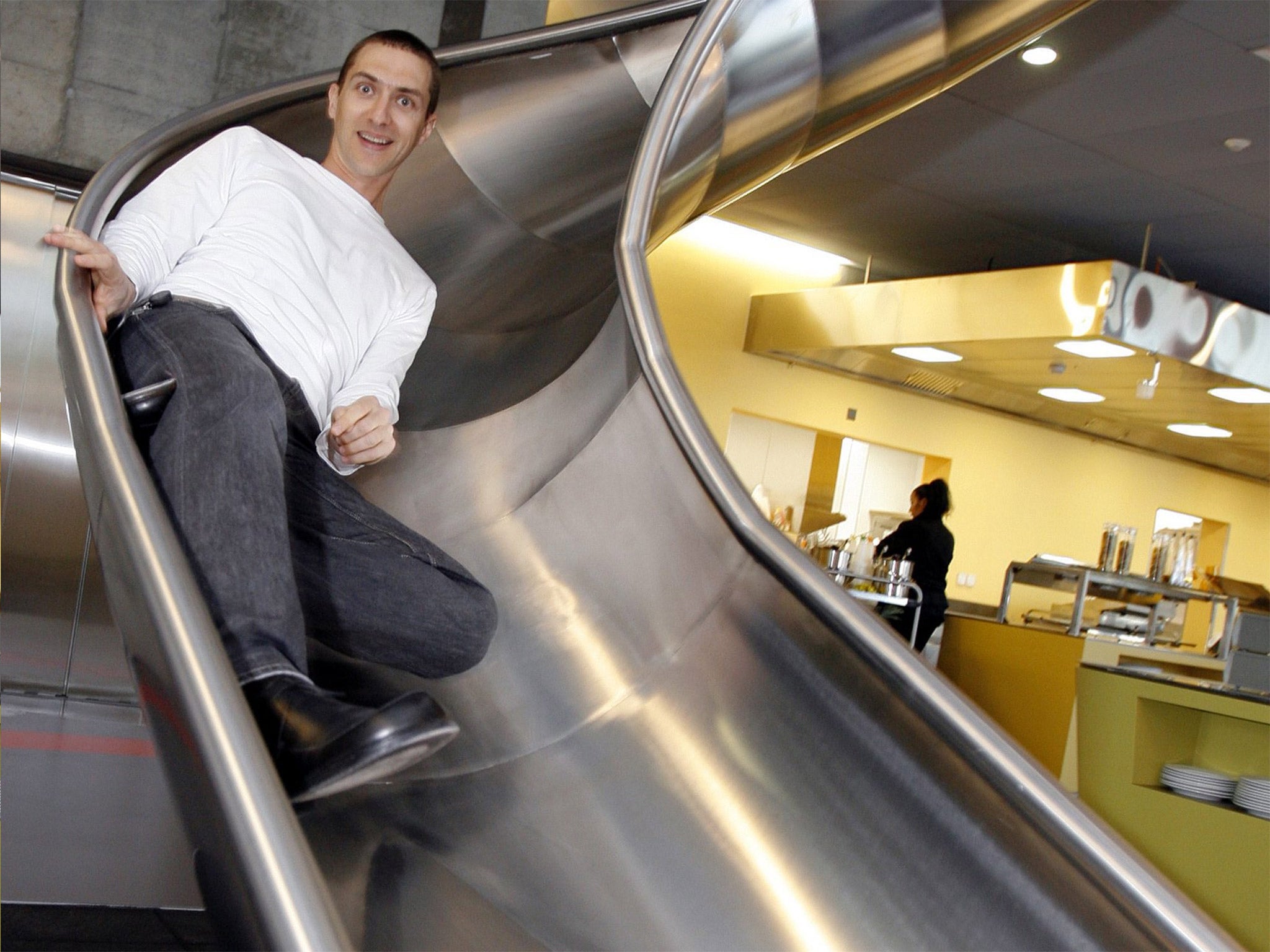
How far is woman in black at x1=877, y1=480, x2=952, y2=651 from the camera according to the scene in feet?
19.7

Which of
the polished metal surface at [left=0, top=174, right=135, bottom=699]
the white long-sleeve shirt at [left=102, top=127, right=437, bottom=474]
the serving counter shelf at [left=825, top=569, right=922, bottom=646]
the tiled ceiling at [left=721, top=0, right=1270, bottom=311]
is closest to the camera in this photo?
the white long-sleeve shirt at [left=102, top=127, right=437, bottom=474]

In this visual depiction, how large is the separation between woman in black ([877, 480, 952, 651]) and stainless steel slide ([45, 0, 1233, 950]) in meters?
3.27

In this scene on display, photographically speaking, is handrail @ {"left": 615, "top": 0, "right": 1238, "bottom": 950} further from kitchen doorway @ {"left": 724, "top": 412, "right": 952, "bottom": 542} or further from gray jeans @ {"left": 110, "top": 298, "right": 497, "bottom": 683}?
kitchen doorway @ {"left": 724, "top": 412, "right": 952, "bottom": 542}

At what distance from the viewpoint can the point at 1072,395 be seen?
24.4 ft

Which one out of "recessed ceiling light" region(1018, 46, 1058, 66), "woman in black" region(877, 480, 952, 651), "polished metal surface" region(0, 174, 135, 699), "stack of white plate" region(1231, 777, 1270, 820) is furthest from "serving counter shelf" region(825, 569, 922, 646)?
"polished metal surface" region(0, 174, 135, 699)

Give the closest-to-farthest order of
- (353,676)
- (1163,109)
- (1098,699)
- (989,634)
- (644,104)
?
(353,676) → (644,104) → (1098,699) → (1163,109) → (989,634)

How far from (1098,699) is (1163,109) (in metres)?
2.64

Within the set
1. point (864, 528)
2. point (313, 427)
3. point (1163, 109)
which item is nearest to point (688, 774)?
point (313, 427)

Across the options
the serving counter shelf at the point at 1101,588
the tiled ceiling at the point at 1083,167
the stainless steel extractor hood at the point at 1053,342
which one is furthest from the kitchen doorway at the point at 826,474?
the serving counter shelf at the point at 1101,588

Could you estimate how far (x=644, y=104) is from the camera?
9.57ft

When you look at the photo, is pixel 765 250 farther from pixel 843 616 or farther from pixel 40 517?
pixel 843 616

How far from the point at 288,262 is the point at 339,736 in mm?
914

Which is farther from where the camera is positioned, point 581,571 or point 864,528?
point 864,528

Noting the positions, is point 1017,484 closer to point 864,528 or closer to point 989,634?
point 864,528
